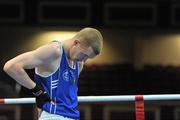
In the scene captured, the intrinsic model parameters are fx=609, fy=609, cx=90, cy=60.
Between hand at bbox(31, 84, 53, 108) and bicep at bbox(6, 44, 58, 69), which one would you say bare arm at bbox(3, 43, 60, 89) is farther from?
hand at bbox(31, 84, 53, 108)

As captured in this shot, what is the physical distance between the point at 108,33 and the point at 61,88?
25.1 ft

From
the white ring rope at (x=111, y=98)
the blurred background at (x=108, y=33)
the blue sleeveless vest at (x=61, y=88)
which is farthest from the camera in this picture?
the blurred background at (x=108, y=33)

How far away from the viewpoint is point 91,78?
1171cm

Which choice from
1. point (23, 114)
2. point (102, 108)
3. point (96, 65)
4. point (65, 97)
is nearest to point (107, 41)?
point (96, 65)

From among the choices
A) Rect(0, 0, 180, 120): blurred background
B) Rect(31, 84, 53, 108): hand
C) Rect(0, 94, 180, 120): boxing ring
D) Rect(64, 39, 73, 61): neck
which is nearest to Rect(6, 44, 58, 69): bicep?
Rect(64, 39, 73, 61): neck

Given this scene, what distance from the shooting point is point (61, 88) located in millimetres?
4438

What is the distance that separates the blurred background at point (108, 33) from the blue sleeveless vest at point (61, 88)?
6.84m

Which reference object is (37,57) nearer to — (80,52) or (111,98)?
(80,52)

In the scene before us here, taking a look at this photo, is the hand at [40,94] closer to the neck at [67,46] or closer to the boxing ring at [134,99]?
the neck at [67,46]

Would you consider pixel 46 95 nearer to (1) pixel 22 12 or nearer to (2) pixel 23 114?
(2) pixel 23 114

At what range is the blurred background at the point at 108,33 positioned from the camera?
11.5 meters

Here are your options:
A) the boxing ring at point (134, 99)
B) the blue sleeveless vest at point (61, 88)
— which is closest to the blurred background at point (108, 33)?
the boxing ring at point (134, 99)

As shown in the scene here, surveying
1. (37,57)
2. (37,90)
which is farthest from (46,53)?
(37,90)

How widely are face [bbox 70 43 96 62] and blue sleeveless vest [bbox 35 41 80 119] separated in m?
0.08
